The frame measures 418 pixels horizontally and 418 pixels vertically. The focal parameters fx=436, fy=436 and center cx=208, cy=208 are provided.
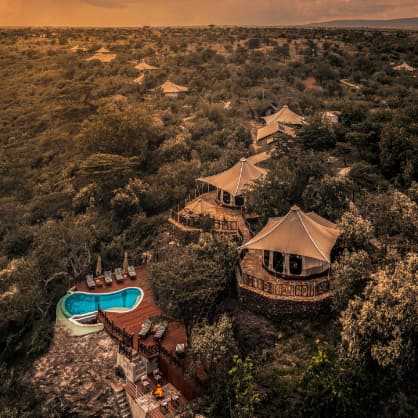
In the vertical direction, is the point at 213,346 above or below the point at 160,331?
above

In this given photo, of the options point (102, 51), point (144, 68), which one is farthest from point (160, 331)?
point (102, 51)

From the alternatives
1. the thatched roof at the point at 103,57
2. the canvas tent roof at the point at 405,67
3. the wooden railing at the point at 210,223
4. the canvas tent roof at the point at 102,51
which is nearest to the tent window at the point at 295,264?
the wooden railing at the point at 210,223

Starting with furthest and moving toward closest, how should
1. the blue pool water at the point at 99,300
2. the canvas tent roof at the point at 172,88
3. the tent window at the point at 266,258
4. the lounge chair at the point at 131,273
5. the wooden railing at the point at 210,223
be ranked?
1. the canvas tent roof at the point at 172,88
2. the wooden railing at the point at 210,223
3. the lounge chair at the point at 131,273
4. the blue pool water at the point at 99,300
5. the tent window at the point at 266,258

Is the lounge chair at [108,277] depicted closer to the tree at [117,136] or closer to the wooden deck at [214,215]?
the wooden deck at [214,215]

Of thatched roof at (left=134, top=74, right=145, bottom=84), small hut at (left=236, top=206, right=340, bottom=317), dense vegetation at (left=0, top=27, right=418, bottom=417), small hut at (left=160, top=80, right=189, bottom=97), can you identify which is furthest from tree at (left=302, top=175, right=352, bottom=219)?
thatched roof at (left=134, top=74, right=145, bottom=84)

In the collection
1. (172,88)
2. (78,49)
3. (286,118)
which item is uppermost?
(78,49)

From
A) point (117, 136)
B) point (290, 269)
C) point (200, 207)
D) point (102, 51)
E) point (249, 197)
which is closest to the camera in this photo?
point (290, 269)

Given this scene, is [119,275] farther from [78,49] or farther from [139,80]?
[78,49]
